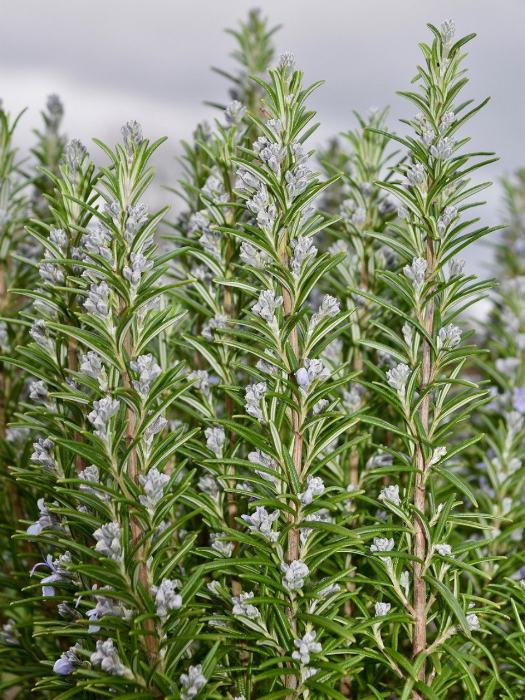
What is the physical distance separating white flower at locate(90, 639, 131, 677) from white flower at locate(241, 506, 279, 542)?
0.28m

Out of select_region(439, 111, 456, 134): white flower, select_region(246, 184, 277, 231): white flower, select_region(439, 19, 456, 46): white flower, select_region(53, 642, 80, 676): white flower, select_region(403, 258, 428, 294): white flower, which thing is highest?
select_region(439, 19, 456, 46): white flower

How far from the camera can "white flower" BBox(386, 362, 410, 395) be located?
1313 millimetres

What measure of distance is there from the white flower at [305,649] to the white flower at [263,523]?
0.16 metres

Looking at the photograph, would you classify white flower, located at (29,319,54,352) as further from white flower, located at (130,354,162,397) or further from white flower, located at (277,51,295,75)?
white flower, located at (277,51,295,75)

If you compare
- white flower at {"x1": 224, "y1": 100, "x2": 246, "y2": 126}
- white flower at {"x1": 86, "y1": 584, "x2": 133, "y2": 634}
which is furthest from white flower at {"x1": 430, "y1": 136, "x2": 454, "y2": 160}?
white flower at {"x1": 86, "y1": 584, "x2": 133, "y2": 634}

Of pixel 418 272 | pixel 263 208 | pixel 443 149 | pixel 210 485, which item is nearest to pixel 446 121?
pixel 443 149

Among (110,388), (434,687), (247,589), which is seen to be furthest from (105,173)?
(434,687)

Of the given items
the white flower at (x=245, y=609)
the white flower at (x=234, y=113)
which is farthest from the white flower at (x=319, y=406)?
the white flower at (x=234, y=113)

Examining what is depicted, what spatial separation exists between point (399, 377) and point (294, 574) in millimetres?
394

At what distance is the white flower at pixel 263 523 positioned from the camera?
1.17 m

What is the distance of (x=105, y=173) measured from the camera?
1227mm

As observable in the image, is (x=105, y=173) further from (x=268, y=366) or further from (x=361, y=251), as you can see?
(x=361, y=251)

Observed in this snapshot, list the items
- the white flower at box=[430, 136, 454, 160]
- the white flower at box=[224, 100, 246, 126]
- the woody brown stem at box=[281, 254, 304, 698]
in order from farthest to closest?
the white flower at box=[224, 100, 246, 126], the white flower at box=[430, 136, 454, 160], the woody brown stem at box=[281, 254, 304, 698]

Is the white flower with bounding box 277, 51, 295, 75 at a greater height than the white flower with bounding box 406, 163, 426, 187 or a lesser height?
greater
